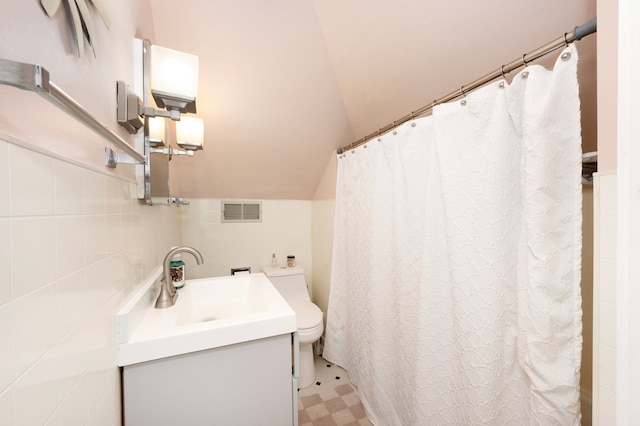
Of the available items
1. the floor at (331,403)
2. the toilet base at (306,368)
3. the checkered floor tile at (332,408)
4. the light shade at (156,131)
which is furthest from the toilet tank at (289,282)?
the light shade at (156,131)

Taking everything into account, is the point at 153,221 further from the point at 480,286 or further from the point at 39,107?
the point at 480,286

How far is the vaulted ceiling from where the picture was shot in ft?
2.94

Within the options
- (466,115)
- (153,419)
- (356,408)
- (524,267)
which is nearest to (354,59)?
(466,115)

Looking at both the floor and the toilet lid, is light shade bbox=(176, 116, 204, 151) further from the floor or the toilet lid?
the floor

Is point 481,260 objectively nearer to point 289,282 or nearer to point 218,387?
point 218,387

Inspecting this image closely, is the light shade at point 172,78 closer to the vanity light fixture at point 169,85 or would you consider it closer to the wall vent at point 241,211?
the vanity light fixture at point 169,85

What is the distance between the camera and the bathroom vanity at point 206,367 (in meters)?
0.73

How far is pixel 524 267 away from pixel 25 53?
121cm

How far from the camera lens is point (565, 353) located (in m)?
0.67

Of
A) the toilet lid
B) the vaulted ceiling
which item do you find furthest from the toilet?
the vaulted ceiling

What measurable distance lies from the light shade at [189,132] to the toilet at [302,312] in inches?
45.9

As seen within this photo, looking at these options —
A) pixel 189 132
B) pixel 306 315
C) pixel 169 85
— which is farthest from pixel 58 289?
pixel 306 315

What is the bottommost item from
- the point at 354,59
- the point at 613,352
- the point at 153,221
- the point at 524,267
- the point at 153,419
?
the point at 153,419

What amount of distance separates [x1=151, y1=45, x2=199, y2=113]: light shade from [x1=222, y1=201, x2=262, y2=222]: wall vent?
1.29 m
